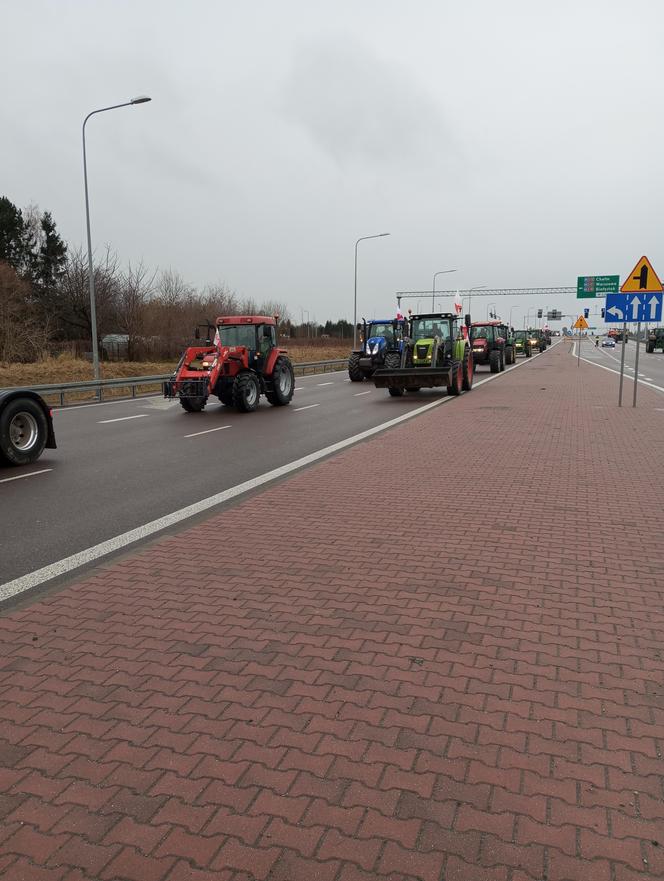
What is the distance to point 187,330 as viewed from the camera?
47844 mm

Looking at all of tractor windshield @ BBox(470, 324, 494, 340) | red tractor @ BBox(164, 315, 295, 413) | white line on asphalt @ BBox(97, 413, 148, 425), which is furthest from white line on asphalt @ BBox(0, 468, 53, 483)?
tractor windshield @ BBox(470, 324, 494, 340)

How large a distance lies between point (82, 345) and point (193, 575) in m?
40.9

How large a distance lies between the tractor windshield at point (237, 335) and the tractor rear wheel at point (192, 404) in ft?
5.22

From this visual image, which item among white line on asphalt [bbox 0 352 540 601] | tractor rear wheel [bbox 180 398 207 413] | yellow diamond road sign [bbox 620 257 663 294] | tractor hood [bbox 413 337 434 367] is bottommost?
white line on asphalt [bbox 0 352 540 601]

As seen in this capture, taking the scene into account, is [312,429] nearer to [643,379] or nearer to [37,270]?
[643,379]

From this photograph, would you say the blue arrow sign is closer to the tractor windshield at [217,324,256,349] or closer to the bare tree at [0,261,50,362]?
the tractor windshield at [217,324,256,349]

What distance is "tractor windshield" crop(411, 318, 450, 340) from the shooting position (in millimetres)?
21031

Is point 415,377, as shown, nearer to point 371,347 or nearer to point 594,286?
point 371,347

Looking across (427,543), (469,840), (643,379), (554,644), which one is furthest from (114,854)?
(643,379)

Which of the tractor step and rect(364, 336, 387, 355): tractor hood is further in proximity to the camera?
rect(364, 336, 387, 355): tractor hood

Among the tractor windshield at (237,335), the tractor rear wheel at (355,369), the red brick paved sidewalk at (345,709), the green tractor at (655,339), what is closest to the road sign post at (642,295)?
the tractor windshield at (237,335)

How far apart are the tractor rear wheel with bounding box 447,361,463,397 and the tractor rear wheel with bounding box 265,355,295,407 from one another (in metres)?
4.72

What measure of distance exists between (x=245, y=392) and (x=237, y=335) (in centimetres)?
185

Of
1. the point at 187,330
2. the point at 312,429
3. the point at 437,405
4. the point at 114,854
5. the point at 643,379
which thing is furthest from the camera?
the point at 187,330
